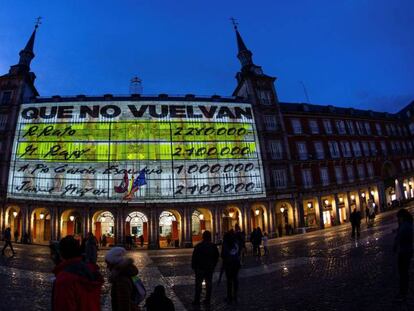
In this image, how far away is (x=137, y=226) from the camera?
3133 cm

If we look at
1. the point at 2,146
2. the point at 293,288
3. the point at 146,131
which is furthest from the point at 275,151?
the point at 2,146

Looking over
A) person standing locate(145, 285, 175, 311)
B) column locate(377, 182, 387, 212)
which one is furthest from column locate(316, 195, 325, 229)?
person standing locate(145, 285, 175, 311)

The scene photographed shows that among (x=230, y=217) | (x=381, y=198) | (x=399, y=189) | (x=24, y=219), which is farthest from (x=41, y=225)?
(x=399, y=189)

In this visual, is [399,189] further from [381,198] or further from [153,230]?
[153,230]

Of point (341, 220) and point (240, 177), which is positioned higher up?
point (240, 177)

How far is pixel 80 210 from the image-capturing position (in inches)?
1184

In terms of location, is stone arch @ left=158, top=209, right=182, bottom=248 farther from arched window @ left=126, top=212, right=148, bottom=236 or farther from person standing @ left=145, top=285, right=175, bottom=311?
person standing @ left=145, top=285, right=175, bottom=311

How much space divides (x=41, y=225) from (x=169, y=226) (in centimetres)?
1364

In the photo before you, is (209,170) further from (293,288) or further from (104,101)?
(293,288)

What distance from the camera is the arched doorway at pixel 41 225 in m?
31.1

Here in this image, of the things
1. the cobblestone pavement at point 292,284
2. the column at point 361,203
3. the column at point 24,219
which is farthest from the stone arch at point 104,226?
the column at point 361,203

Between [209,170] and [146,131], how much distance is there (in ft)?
25.8

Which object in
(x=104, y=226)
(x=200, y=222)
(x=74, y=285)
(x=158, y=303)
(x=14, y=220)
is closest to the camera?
(x=74, y=285)

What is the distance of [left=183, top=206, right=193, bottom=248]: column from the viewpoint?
3014 centimetres
